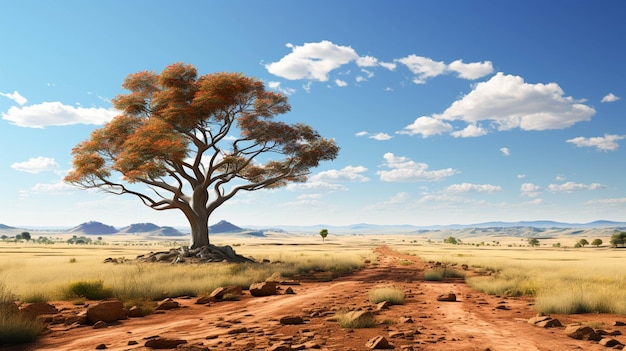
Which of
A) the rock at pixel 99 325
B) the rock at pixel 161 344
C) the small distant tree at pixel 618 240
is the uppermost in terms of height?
the rock at pixel 161 344

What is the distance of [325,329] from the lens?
9938 millimetres

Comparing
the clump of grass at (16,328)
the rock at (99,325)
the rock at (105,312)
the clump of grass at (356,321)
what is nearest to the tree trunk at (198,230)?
the rock at (105,312)

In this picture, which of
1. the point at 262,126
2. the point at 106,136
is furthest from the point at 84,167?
the point at 262,126

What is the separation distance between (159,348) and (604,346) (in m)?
8.79

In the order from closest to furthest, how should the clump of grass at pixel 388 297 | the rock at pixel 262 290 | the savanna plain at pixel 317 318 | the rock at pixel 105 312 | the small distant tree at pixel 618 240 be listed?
1. the savanna plain at pixel 317 318
2. the rock at pixel 105 312
3. the clump of grass at pixel 388 297
4. the rock at pixel 262 290
5. the small distant tree at pixel 618 240

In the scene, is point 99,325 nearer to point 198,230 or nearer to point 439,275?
point 439,275

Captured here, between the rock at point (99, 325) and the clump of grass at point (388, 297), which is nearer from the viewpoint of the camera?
the rock at point (99, 325)

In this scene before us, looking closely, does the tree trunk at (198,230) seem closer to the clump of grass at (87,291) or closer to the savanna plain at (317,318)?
the savanna plain at (317,318)

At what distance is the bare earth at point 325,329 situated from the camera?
857cm

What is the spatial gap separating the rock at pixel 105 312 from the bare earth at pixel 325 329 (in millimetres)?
368

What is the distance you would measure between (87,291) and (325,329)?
9.90 m

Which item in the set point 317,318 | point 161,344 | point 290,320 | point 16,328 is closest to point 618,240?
point 317,318

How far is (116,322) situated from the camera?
436 inches

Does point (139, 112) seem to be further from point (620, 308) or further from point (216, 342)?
point (620, 308)
